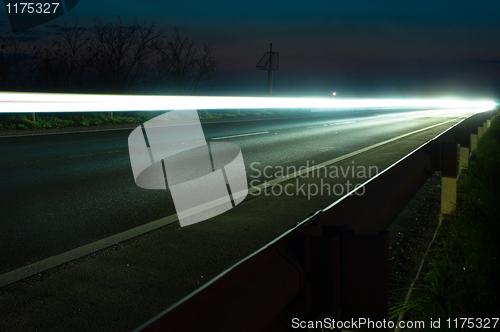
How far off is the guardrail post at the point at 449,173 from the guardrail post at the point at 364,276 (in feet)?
11.7

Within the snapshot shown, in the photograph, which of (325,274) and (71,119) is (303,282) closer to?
(325,274)

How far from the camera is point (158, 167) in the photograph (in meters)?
9.69

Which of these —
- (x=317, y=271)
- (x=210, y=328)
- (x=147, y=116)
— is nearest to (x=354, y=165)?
(x=317, y=271)

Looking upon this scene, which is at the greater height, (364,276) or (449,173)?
(364,276)

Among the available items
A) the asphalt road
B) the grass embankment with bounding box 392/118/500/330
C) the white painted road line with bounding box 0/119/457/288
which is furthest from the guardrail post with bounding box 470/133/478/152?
the white painted road line with bounding box 0/119/457/288

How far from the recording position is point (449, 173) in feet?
16.3

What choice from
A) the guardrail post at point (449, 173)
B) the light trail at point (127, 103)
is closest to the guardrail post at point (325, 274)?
the guardrail post at point (449, 173)

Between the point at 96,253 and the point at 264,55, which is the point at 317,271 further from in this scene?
the point at 264,55

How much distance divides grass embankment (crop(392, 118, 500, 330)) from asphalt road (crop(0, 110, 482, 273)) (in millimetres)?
3173

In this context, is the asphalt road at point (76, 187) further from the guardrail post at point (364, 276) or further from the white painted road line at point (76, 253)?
the guardrail post at point (364, 276)

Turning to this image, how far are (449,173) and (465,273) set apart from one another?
1.98 metres

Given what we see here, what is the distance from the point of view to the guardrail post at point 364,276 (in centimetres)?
155

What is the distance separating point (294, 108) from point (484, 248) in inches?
1235

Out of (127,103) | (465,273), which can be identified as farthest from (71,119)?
(465,273)
